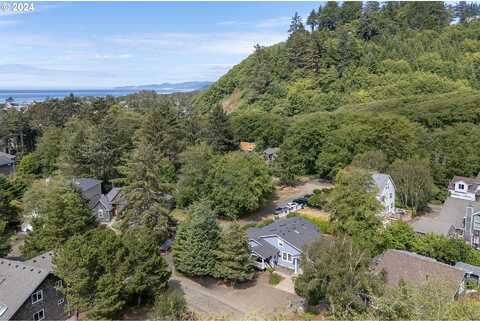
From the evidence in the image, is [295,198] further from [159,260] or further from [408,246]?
[159,260]

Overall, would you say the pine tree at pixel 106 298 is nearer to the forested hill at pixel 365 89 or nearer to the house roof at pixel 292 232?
the house roof at pixel 292 232

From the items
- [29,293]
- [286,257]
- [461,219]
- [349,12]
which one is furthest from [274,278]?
[349,12]

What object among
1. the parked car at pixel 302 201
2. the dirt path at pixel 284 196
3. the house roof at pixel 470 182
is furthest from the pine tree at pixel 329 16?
the parked car at pixel 302 201

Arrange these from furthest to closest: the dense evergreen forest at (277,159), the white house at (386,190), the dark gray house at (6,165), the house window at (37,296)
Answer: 1. the dark gray house at (6,165)
2. the white house at (386,190)
3. the dense evergreen forest at (277,159)
4. the house window at (37,296)

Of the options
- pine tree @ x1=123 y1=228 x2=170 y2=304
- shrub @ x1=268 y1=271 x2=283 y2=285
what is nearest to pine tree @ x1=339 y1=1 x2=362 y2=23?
shrub @ x1=268 y1=271 x2=283 y2=285

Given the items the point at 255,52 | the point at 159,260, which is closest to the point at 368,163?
the point at 159,260

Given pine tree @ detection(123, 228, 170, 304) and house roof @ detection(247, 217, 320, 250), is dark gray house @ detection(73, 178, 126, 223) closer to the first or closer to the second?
house roof @ detection(247, 217, 320, 250)
